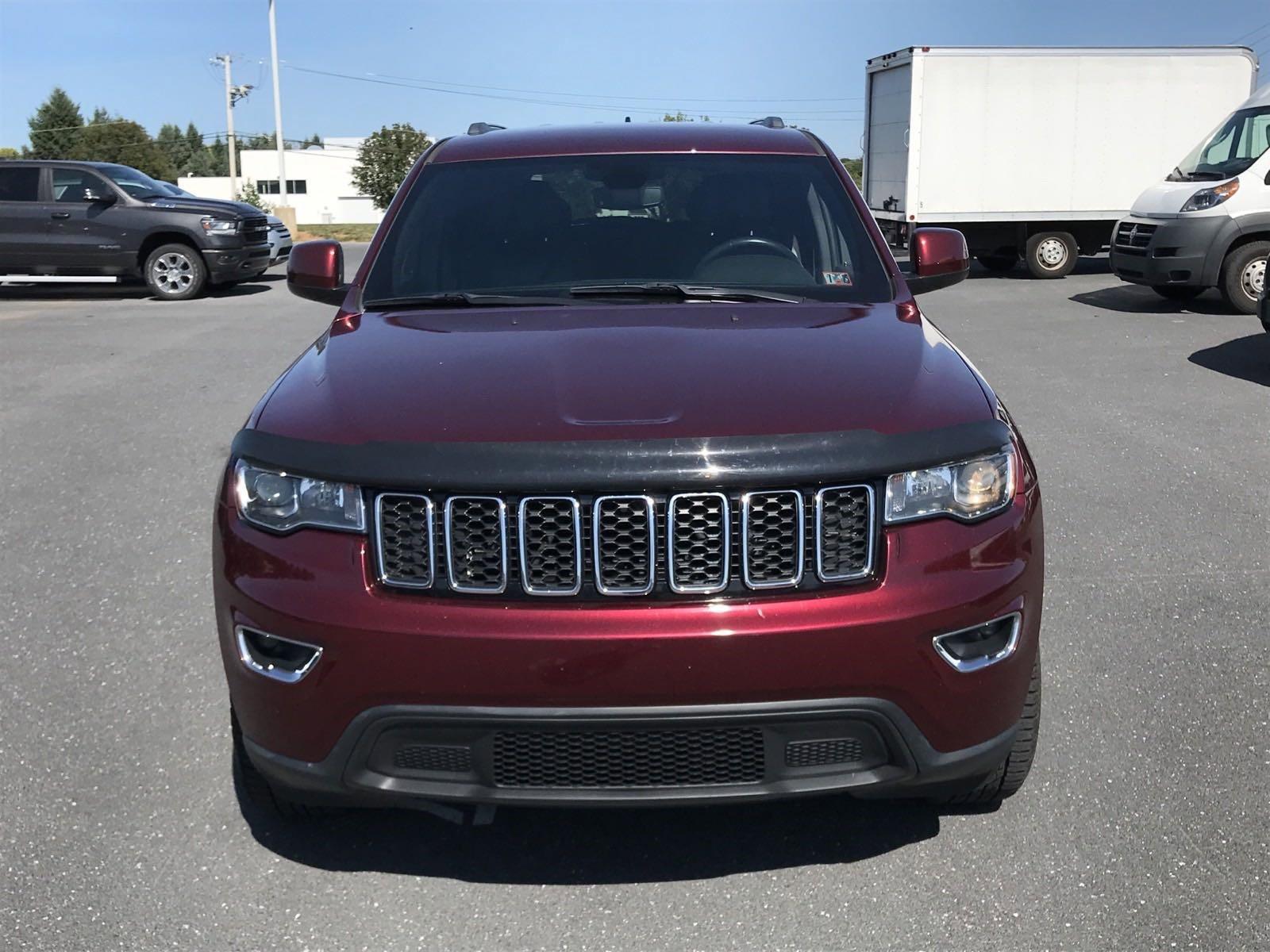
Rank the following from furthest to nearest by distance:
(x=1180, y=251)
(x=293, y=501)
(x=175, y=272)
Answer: (x=175, y=272), (x=1180, y=251), (x=293, y=501)

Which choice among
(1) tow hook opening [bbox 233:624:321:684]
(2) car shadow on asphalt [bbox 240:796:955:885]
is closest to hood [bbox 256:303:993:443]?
(1) tow hook opening [bbox 233:624:321:684]

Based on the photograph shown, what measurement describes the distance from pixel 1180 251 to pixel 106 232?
12.9 m

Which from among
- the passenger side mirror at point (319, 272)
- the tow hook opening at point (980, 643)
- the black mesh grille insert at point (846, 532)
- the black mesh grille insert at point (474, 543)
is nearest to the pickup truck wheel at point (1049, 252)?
the passenger side mirror at point (319, 272)

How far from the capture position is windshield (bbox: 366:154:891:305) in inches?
163

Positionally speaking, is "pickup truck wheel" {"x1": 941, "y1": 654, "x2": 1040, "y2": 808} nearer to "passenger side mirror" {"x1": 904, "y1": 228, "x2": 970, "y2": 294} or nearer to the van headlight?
"passenger side mirror" {"x1": 904, "y1": 228, "x2": 970, "y2": 294}

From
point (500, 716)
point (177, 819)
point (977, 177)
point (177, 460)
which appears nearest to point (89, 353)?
point (177, 460)

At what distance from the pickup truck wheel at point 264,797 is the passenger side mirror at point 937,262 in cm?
262

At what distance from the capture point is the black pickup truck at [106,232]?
17219mm

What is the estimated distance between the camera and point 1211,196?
14.0 meters

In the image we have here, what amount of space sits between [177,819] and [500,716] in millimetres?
1226

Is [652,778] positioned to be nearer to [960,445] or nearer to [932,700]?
Result: [932,700]

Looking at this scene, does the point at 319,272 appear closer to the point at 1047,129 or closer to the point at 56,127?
the point at 1047,129

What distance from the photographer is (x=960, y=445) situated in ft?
9.45

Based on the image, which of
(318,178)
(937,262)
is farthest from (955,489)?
(318,178)
